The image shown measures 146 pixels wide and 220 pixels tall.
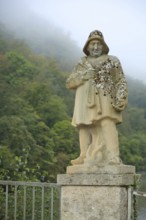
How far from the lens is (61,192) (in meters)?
5.66

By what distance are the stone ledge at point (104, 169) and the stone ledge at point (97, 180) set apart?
43 mm

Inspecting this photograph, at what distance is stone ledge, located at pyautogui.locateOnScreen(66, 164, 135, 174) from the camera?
527 centimetres

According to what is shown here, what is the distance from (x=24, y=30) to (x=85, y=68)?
111621 millimetres

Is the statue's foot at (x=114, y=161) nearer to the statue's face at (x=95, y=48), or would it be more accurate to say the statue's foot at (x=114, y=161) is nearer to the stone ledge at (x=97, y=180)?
the stone ledge at (x=97, y=180)

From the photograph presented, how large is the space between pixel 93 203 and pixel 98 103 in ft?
3.89

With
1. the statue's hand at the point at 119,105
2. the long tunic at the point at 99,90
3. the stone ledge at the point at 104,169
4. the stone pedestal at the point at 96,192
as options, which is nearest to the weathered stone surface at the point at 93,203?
the stone pedestal at the point at 96,192

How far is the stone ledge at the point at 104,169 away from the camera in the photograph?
527cm

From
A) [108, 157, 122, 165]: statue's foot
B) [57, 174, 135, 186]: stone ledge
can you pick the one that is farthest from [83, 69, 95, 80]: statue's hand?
[57, 174, 135, 186]: stone ledge

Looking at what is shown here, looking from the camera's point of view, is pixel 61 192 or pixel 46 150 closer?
pixel 61 192

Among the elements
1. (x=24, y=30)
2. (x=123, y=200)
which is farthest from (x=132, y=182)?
(x=24, y=30)

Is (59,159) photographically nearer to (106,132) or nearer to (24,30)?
(106,132)

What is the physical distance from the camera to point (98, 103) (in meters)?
5.59

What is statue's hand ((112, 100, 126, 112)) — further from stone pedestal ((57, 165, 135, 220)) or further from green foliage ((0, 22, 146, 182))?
green foliage ((0, 22, 146, 182))

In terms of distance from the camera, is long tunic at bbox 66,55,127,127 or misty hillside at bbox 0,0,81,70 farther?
misty hillside at bbox 0,0,81,70
